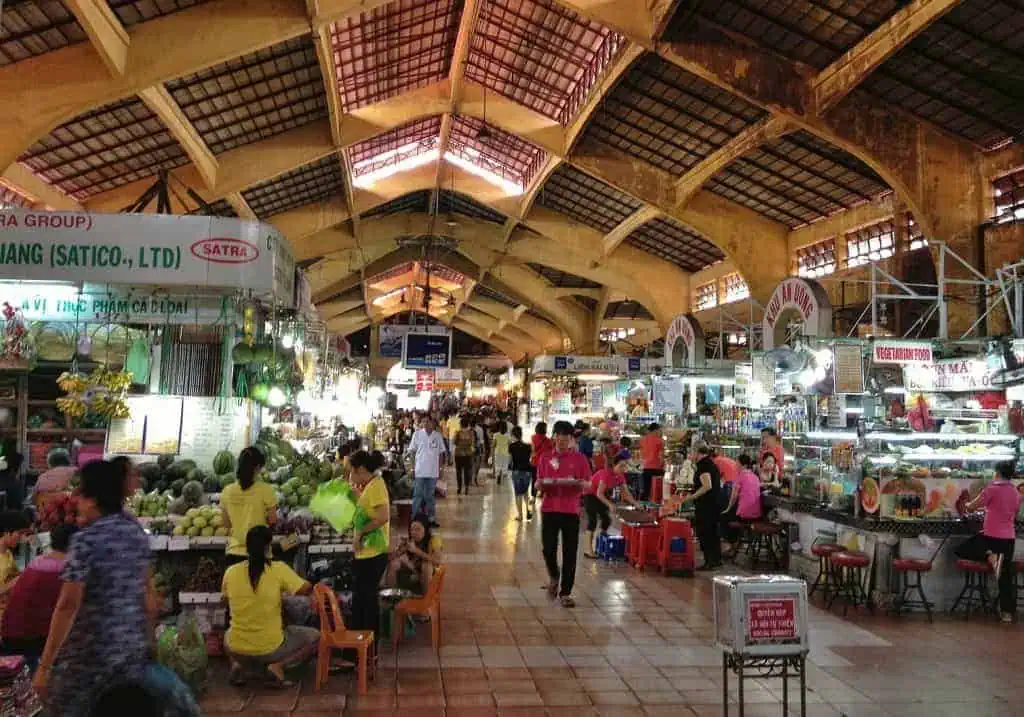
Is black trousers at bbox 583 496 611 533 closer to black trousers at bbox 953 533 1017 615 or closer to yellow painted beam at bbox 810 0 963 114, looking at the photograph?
black trousers at bbox 953 533 1017 615

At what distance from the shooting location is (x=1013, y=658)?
5.89 metres

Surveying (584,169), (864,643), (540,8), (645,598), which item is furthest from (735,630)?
(584,169)

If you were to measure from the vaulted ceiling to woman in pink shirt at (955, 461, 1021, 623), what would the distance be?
558cm

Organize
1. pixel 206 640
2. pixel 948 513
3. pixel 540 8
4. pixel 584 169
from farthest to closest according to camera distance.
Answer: pixel 584 169 < pixel 540 8 < pixel 948 513 < pixel 206 640

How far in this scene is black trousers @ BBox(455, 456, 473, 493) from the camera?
16636 millimetres

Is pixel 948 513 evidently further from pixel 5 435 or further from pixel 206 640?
pixel 5 435

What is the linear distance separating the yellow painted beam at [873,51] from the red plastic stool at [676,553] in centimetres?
635

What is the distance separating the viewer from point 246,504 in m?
5.50

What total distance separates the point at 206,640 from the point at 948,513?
6.28 metres

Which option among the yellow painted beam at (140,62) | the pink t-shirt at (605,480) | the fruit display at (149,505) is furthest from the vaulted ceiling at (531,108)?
the pink t-shirt at (605,480)

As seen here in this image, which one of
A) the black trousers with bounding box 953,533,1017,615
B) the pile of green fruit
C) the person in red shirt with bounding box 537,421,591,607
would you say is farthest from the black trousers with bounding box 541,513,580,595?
the black trousers with bounding box 953,533,1017,615

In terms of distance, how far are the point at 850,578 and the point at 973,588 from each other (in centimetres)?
98

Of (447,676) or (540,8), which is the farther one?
(540,8)

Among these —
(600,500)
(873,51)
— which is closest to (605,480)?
(600,500)
